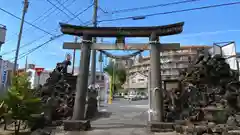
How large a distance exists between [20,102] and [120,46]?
4934mm

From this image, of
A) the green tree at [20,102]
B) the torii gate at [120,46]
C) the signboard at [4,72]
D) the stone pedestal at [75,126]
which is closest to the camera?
the green tree at [20,102]

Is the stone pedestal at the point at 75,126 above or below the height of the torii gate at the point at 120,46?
below

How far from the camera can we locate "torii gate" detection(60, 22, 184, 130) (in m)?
9.02

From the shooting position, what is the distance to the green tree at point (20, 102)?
7974 mm

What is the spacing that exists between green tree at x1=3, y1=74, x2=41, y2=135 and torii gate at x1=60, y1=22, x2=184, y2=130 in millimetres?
1809

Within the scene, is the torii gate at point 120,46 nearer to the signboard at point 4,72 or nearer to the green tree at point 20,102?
the green tree at point 20,102

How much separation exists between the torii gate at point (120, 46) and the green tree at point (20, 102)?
1809 mm

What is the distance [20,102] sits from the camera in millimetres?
8055

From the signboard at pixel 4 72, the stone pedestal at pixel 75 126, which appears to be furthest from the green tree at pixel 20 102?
the signboard at pixel 4 72

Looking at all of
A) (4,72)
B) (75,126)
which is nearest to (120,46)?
(75,126)

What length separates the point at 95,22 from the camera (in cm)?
1628

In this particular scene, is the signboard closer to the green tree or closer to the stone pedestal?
the green tree

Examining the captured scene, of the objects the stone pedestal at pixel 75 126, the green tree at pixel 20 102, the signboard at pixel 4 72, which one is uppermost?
the signboard at pixel 4 72

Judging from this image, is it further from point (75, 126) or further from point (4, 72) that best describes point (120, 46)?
point (4, 72)
